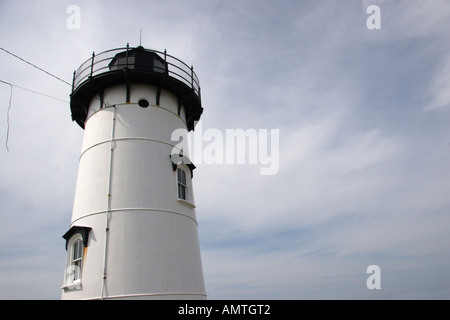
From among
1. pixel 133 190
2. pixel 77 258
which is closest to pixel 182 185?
pixel 133 190

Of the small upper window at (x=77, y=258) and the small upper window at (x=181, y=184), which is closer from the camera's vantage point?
the small upper window at (x=77, y=258)

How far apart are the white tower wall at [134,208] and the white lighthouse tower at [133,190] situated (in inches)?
1.2

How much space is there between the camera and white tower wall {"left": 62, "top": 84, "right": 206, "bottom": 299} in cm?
979

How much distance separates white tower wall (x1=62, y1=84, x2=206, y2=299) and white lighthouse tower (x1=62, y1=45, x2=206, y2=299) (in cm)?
3

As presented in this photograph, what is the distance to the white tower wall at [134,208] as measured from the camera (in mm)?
9789

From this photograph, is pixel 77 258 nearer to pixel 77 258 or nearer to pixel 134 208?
pixel 77 258

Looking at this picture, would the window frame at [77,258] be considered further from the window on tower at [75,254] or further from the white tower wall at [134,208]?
the white tower wall at [134,208]

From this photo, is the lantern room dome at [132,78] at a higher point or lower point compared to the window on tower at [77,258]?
higher

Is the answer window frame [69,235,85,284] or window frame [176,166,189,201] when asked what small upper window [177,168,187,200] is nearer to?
window frame [176,166,189,201]

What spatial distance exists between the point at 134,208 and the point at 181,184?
2.22 metres

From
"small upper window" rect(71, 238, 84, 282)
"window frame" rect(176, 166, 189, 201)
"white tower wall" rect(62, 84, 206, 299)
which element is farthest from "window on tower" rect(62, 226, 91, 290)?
"window frame" rect(176, 166, 189, 201)

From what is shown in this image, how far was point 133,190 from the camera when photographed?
35.7 feet

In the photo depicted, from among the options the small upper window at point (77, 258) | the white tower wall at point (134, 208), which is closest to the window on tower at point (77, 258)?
the small upper window at point (77, 258)
